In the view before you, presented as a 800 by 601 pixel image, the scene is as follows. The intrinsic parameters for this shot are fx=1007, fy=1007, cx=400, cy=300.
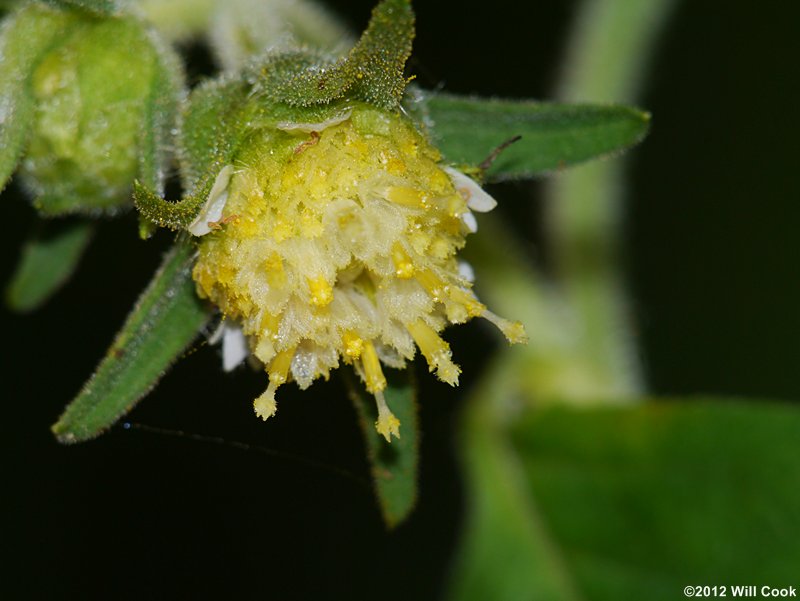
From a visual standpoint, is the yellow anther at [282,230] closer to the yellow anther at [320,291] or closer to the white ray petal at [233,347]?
the yellow anther at [320,291]

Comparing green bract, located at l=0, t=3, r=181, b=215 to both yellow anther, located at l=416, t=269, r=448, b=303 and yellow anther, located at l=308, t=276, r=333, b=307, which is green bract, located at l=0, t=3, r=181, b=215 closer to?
yellow anther, located at l=308, t=276, r=333, b=307

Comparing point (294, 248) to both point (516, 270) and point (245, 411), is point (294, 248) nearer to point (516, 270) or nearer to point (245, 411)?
point (245, 411)

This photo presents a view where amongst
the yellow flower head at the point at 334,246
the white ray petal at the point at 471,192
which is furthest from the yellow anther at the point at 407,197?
the white ray petal at the point at 471,192

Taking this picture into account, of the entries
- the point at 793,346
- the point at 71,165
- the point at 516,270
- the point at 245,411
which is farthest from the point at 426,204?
the point at 793,346

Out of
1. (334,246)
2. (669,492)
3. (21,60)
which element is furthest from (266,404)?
(669,492)

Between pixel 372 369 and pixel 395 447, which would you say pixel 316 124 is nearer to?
pixel 372 369
